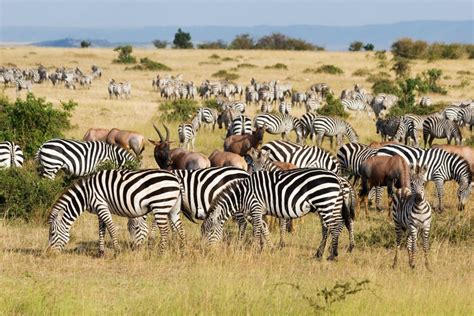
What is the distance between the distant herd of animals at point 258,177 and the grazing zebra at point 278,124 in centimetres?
3

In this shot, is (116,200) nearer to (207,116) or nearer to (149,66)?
(207,116)

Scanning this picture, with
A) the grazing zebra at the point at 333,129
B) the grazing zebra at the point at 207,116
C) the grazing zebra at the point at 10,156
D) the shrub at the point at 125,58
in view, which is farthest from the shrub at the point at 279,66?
the grazing zebra at the point at 10,156

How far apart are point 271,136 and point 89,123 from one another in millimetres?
5796

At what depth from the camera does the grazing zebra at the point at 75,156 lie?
15.7 meters

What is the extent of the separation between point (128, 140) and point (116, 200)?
8.48 m

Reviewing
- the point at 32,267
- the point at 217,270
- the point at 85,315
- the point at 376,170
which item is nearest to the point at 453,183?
the point at 376,170

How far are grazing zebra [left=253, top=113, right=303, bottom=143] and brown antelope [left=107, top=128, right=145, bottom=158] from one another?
18.5 feet

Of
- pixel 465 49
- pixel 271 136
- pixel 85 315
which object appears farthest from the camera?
pixel 465 49

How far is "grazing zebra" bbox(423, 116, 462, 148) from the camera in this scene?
22.9 metres

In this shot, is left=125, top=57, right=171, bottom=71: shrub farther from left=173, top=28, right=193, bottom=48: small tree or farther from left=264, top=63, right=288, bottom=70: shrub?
left=173, top=28, right=193, bottom=48: small tree

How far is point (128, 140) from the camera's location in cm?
1928

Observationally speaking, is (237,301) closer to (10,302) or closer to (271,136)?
(10,302)

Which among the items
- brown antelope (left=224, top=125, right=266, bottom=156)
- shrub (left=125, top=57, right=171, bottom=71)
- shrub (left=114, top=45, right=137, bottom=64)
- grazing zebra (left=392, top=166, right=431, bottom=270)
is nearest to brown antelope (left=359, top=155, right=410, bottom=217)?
grazing zebra (left=392, top=166, right=431, bottom=270)

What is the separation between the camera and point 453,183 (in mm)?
17828
